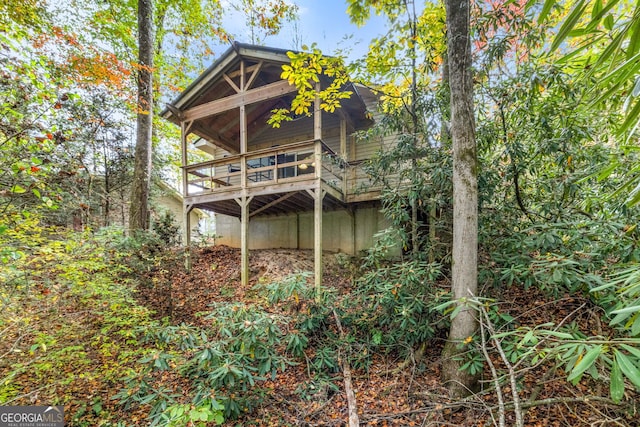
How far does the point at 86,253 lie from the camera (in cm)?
420

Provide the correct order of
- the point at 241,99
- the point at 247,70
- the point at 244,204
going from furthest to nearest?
1. the point at 247,70
2. the point at 241,99
3. the point at 244,204

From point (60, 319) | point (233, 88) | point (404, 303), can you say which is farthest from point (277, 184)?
point (60, 319)

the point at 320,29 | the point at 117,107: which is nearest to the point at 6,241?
the point at 117,107

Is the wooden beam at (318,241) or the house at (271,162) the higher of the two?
the house at (271,162)

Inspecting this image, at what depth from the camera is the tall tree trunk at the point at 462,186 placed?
3.67 meters

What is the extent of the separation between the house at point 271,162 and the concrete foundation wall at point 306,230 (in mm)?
32

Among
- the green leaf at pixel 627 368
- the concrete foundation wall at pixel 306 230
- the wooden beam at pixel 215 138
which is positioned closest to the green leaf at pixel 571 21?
the green leaf at pixel 627 368

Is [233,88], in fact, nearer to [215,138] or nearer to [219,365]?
[215,138]

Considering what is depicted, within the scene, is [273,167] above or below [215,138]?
below

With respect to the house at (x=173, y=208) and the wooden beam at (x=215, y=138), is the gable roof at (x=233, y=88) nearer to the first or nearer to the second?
the wooden beam at (x=215, y=138)

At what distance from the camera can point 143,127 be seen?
800 centimetres

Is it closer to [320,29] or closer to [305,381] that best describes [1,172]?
[305,381]

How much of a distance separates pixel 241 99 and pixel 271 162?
119 inches

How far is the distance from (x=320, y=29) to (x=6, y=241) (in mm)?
9896
